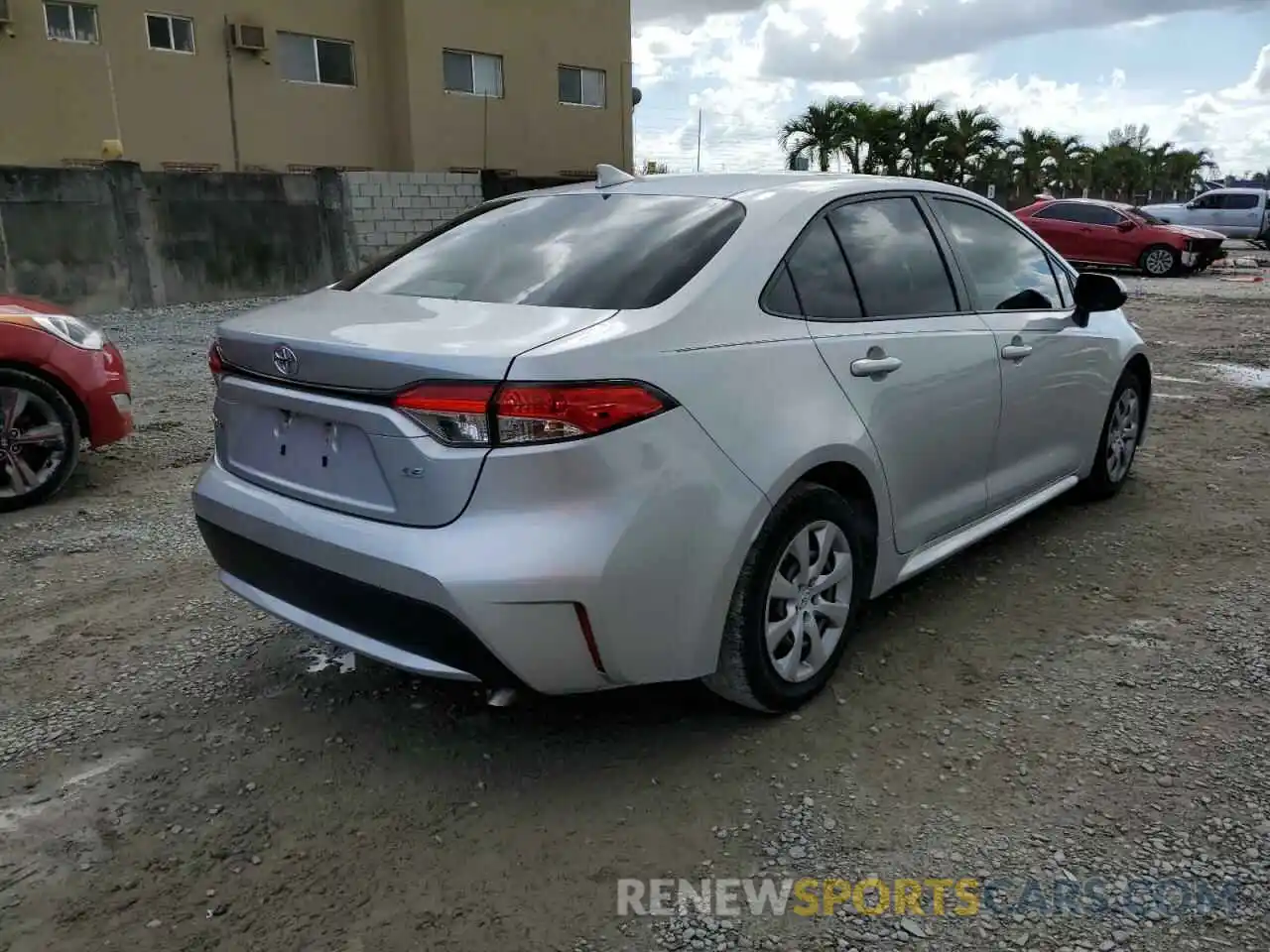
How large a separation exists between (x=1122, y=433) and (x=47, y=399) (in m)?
5.43

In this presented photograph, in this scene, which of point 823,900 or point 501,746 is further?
point 501,746

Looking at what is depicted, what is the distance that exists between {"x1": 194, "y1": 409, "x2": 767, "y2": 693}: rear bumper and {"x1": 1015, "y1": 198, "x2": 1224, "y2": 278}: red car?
1967 centimetres

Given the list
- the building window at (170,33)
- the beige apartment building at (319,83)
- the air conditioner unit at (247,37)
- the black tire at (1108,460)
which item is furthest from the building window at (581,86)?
the black tire at (1108,460)

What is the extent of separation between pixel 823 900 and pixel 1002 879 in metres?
0.43

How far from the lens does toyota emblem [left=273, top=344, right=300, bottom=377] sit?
2.71 metres

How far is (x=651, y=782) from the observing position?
2.81 metres

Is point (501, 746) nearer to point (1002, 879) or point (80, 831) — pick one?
point (80, 831)

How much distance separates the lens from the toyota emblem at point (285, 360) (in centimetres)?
271

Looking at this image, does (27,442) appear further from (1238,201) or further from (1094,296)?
(1238,201)

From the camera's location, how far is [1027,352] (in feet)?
13.2

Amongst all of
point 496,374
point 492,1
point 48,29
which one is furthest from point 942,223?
point 492,1

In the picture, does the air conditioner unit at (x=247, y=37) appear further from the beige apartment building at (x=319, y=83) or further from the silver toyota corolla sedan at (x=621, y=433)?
the silver toyota corolla sedan at (x=621, y=433)

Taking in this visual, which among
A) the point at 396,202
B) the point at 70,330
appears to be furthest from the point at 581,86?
the point at 70,330

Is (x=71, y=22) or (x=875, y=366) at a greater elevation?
(x=71, y=22)
